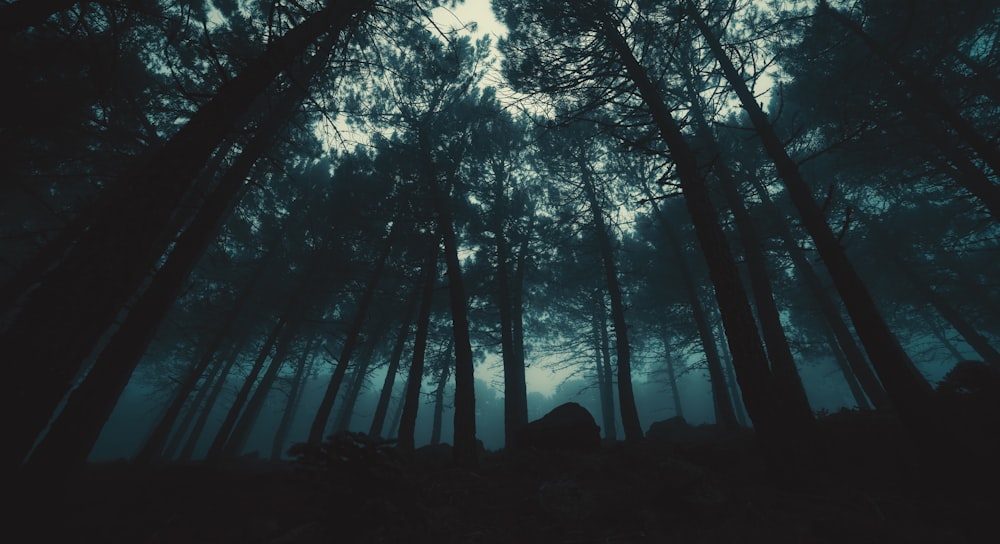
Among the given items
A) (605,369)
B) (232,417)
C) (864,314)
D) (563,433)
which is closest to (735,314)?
(864,314)

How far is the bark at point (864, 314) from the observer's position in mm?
3758

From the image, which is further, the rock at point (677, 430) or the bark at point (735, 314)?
the rock at point (677, 430)

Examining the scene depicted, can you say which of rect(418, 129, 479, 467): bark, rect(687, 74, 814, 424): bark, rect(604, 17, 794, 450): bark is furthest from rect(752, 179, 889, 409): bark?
rect(418, 129, 479, 467): bark

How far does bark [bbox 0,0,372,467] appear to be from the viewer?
7.08ft

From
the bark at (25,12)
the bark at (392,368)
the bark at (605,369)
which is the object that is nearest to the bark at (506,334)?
the bark at (392,368)

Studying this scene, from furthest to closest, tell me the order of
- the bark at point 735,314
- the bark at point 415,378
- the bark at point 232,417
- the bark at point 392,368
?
the bark at point 392,368 < the bark at point 232,417 < the bark at point 415,378 < the bark at point 735,314

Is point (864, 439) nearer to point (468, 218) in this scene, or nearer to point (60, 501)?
point (60, 501)

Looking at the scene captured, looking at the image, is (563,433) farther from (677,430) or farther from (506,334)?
(677,430)

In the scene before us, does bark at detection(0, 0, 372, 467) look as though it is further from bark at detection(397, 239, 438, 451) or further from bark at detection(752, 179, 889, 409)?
bark at detection(752, 179, 889, 409)

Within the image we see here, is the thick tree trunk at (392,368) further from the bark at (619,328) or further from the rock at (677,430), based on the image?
the rock at (677,430)

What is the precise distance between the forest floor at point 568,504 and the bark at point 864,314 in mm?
503

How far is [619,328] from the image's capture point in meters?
10.7

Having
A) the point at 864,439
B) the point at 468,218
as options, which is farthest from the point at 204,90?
the point at 864,439

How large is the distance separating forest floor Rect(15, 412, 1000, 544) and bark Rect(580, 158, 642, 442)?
5.45 m
